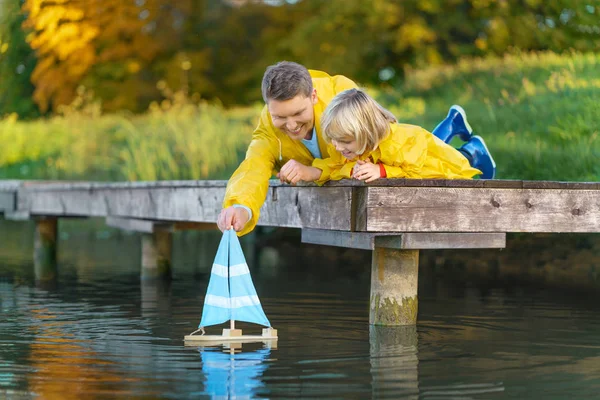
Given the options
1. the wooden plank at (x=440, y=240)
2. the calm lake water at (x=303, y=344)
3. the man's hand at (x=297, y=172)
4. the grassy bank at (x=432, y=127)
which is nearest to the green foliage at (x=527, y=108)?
the grassy bank at (x=432, y=127)

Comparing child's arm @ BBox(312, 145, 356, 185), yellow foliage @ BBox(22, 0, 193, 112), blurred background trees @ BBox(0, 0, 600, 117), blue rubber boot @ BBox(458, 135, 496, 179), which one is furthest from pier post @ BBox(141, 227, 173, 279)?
yellow foliage @ BBox(22, 0, 193, 112)

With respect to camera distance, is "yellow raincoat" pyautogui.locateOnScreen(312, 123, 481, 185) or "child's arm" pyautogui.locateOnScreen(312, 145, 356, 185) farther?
"child's arm" pyautogui.locateOnScreen(312, 145, 356, 185)

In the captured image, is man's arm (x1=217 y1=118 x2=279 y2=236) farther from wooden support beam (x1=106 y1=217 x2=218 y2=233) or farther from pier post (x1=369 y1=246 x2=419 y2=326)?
wooden support beam (x1=106 y1=217 x2=218 y2=233)

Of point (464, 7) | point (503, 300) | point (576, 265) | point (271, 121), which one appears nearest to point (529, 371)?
point (271, 121)

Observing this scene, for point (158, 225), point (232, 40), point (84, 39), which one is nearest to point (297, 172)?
point (158, 225)

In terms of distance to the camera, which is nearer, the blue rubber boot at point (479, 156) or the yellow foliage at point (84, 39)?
the blue rubber boot at point (479, 156)

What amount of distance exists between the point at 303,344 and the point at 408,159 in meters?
1.16

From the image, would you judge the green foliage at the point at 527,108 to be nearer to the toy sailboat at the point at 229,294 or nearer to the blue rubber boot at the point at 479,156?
the blue rubber boot at the point at 479,156

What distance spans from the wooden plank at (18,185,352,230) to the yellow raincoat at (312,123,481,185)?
144 millimetres

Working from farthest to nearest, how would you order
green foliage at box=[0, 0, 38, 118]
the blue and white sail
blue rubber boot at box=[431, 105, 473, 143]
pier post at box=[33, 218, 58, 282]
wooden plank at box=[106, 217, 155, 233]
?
green foliage at box=[0, 0, 38, 118] < pier post at box=[33, 218, 58, 282] < wooden plank at box=[106, 217, 155, 233] < blue rubber boot at box=[431, 105, 473, 143] < the blue and white sail

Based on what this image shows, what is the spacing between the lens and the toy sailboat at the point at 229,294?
6027 mm

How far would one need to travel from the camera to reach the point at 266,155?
647 centimetres

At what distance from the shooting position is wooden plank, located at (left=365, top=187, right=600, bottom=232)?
5.91 metres

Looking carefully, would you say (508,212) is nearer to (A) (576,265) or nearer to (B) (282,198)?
(B) (282,198)
